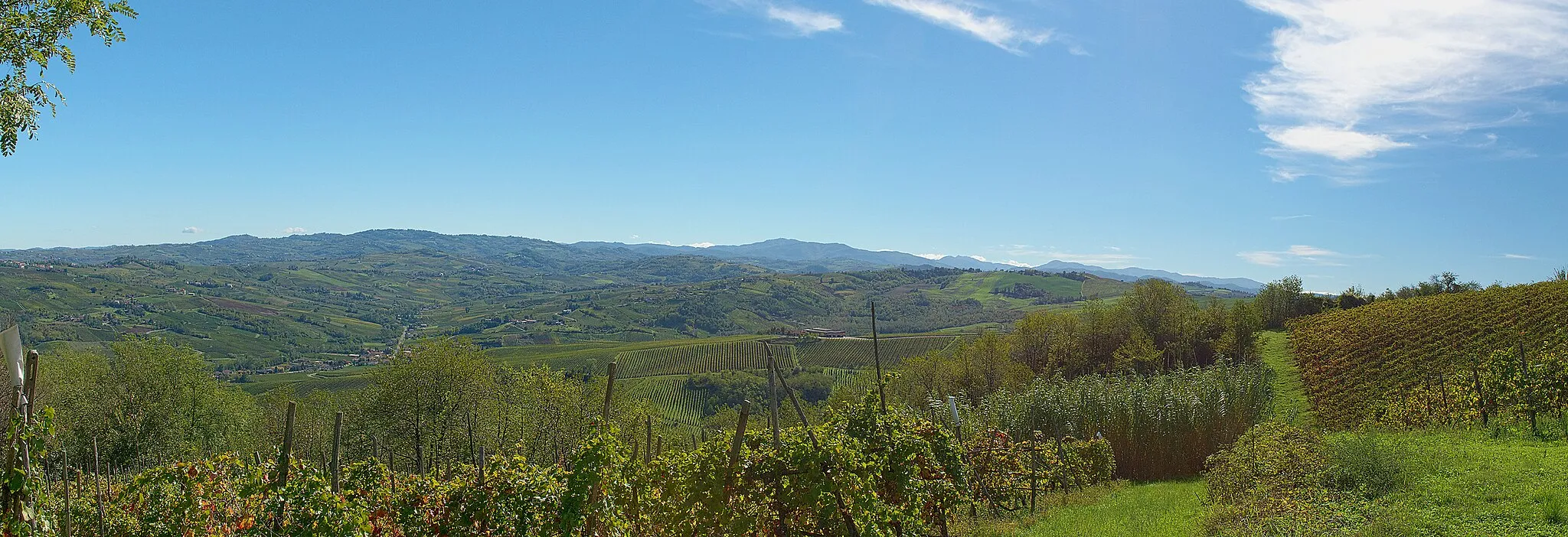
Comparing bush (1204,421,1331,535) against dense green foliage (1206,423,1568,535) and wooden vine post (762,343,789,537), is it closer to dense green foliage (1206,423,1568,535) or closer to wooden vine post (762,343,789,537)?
dense green foliage (1206,423,1568,535)

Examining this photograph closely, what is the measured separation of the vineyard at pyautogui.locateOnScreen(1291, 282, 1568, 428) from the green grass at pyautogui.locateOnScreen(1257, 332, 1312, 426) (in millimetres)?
533

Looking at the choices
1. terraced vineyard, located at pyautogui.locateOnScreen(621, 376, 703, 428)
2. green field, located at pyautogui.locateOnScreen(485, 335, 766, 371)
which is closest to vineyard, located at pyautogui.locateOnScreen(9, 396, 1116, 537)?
terraced vineyard, located at pyautogui.locateOnScreen(621, 376, 703, 428)

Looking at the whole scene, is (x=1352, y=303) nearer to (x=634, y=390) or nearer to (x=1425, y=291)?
(x=1425, y=291)

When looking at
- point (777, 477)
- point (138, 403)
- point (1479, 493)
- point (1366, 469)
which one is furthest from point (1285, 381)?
point (138, 403)

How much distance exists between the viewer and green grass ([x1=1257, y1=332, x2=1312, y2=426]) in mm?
31734

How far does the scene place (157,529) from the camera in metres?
7.84

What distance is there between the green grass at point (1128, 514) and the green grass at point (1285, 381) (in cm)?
1262

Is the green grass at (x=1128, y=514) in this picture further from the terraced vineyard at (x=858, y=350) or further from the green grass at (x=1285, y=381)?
the terraced vineyard at (x=858, y=350)

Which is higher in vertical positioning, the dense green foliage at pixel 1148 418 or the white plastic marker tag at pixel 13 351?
the white plastic marker tag at pixel 13 351

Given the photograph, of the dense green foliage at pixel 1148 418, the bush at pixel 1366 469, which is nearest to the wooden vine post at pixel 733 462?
the bush at pixel 1366 469

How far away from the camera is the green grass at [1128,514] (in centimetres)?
1137

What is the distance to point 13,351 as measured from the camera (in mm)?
4684

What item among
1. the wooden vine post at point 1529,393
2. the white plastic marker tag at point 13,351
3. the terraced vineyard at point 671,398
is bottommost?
the terraced vineyard at point 671,398

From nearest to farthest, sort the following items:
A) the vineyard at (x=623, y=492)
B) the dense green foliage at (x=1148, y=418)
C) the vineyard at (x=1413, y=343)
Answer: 1. the vineyard at (x=623, y=492)
2. the dense green foliage at (x=1148, y=418)
3. the vineyard at (x=1413, y=343)
